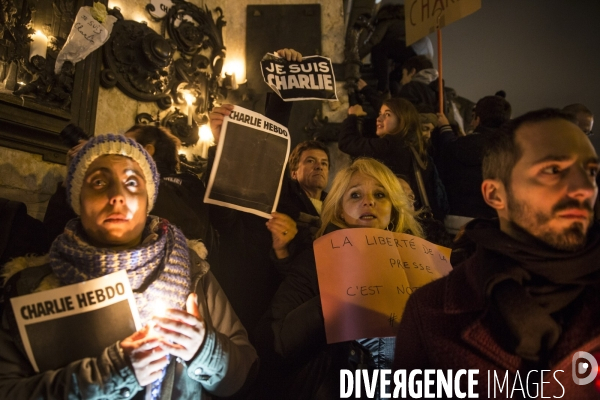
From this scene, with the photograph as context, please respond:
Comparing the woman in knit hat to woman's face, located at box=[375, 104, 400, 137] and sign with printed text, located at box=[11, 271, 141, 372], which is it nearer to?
sign with printed text, located at box=[11, 271, 141, 372]

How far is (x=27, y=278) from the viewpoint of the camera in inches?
62.4

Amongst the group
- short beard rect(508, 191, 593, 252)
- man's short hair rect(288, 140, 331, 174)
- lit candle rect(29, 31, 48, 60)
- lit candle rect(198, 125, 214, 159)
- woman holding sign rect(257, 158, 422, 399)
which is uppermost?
lit candle rect(29, 31, 48, 60)

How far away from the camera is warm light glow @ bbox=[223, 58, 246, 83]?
5.33 meters

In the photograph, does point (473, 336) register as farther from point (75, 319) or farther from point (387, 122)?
point (387, 122)

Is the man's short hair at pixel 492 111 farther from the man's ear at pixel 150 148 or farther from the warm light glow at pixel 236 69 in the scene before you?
the warm light glow at pixel 236 69

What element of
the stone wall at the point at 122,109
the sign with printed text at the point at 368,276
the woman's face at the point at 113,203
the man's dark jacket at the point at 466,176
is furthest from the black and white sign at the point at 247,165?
the stone wall at the point at 122,109

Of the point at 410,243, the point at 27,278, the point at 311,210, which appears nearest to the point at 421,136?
the point at 311,210

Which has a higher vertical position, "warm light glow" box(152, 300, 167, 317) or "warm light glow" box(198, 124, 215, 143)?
"warm light glow" box(198, 124, 215, 143)

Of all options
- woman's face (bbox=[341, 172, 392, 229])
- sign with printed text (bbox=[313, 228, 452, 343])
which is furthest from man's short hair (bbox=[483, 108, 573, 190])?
woman's face (bbox=[341, 172, 392, 229])

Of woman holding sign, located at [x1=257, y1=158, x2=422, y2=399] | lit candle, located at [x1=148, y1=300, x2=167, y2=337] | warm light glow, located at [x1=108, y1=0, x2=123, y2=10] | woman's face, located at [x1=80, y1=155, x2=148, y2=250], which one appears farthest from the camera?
warm light glow, located at [x1=108, y1=0, x2=123, y2=10]

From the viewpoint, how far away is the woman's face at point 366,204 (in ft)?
7.56

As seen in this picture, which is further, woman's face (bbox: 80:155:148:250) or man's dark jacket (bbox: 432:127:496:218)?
man's dark jacket (bbox: 432:127:496:218)

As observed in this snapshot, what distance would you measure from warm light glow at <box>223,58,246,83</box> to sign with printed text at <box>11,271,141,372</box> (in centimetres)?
422

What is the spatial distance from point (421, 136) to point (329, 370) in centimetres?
209
